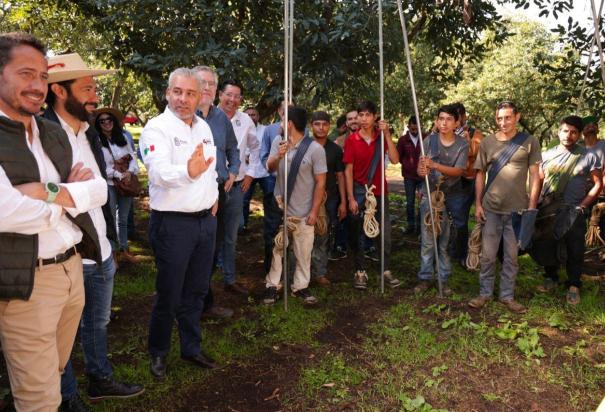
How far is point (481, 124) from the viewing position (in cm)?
2652

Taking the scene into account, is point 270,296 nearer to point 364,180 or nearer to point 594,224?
point 364,180

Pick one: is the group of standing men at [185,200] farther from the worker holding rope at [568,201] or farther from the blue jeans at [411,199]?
the blue jeans at [411,199]

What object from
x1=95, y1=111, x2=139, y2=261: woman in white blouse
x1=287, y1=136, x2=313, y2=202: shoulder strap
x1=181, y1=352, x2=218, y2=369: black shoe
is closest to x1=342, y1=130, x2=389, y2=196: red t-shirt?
x1=287, y1=136, x2=313, y2=202: shoulder strap

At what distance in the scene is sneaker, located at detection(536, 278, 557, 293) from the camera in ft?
18.0

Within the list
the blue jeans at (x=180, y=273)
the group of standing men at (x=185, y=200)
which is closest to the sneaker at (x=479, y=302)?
the group of standing men at (x=185, y=200)

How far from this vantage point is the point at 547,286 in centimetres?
554

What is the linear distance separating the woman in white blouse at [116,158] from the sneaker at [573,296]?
16.3 ft

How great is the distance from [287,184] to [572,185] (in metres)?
3.05

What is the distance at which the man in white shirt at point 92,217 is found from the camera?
289 centimetres

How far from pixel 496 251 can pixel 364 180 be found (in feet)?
5.29

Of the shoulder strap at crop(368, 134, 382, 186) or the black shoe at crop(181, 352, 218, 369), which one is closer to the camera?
the black shoe at crop(181, 352, 218, 369)

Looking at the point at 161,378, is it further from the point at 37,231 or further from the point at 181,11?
the point at 181,11

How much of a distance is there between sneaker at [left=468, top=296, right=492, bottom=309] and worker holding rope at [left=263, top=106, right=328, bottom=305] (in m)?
1.62

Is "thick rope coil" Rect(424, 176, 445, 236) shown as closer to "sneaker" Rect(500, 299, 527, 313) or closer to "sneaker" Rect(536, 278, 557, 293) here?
"sneaker" Rect(500, 299, 527, 313)
